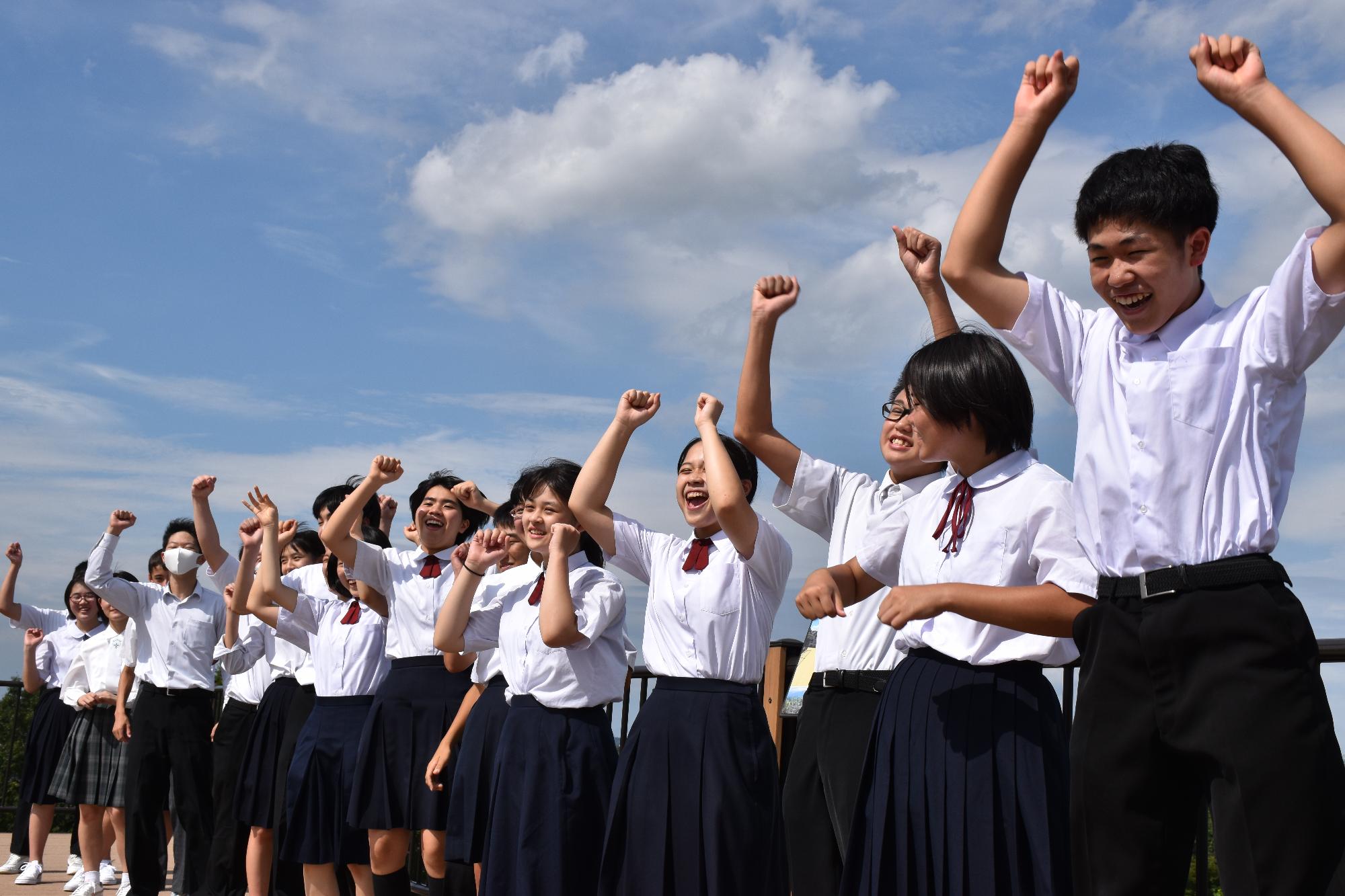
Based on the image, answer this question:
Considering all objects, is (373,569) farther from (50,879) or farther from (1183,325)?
(50,879)

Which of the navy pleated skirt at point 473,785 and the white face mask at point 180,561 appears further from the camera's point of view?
the white face mask at point 180,561

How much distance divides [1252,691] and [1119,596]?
0.27 m

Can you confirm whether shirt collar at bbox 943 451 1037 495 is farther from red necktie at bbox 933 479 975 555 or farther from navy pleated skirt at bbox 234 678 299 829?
navy pleated skirt at bbox 234 678 299 829

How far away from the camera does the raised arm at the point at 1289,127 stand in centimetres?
A: 203

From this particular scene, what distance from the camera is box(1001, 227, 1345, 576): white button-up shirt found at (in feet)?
6.94

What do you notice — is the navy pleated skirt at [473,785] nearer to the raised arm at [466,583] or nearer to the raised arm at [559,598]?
the raised arm at [466,583]

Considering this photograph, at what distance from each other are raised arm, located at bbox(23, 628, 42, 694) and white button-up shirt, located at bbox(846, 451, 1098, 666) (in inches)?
353

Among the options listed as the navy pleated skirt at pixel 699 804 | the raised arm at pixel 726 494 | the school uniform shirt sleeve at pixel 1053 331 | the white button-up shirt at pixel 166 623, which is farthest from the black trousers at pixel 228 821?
the school uniform shirt sleeve at pixel 1053 331

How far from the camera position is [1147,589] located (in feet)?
7.08

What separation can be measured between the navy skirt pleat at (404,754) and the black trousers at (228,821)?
1.43 meters

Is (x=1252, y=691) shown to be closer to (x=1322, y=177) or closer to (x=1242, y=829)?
(x=1242, y=829)

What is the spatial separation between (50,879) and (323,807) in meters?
4.25

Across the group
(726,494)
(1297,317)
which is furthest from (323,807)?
(1297,317)

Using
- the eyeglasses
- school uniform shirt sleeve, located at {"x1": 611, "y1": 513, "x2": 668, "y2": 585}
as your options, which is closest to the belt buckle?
the eyeglasses
